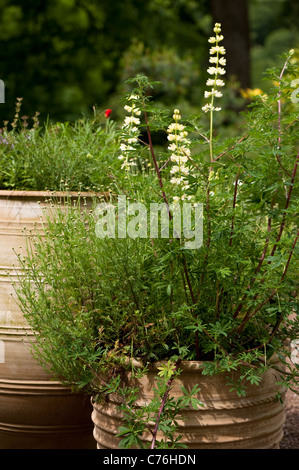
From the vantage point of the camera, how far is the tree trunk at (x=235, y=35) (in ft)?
36.9

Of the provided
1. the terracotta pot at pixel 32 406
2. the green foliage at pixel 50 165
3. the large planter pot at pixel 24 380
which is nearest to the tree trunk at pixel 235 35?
the green foliage at pixel 50 165

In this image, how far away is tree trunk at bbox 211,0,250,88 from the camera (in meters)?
11.2

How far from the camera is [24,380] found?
9.34ft

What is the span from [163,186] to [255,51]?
32335mm

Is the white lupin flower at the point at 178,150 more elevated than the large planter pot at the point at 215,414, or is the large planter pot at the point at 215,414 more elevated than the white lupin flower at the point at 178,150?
the white lupin flower at the point at 178,150

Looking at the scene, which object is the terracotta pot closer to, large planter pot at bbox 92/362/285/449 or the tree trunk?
large planter pot at bbox 92/362/285/449

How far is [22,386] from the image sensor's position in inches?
112

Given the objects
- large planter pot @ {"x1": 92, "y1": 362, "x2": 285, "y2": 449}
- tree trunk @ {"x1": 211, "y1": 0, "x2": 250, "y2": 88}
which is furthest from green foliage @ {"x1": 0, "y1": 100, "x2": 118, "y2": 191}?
tree trunk @ {"x1": 211, "y1": 0, "x2": 250, "y2": 88}

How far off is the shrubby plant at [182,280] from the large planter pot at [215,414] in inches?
1.8

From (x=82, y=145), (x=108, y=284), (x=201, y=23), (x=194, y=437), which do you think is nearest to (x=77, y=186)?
(x=82, y=145)

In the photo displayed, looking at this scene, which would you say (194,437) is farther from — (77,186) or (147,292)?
(77,186)

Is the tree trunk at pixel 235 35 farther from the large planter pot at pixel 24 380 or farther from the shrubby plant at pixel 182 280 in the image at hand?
the shrubby plant at pixel 182 280

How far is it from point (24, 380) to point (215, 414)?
3.25 feet

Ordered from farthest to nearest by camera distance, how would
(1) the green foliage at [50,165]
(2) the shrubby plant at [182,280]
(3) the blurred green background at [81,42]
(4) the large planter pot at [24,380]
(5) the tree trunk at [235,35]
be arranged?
1. (3) the blurred green background at [81,42]
2. (5) the tree trunk at [235,35]
3. (1) the green foliage at [50,165]
4. (4) the large planter pot at [24,380]
5. (2) the shrubby plant at [182,280]
